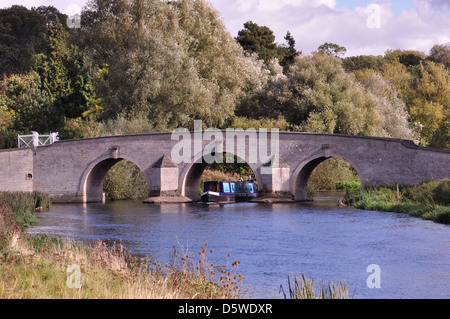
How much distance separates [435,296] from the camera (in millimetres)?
13281

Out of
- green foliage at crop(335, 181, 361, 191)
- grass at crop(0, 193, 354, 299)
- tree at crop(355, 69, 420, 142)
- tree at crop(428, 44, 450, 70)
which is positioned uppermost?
tree at crop(428, 44, 450, 70)

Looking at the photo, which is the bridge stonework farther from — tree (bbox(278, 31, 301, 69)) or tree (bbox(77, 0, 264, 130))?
tree (bbox(278, 31, 301, 69))

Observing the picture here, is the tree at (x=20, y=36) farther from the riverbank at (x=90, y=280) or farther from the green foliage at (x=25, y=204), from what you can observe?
the riverbank at (x=90, y=280)

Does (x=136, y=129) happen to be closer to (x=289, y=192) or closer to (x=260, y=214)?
(x=289, y=192)

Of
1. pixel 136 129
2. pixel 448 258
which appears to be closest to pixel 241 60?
pixel 136 129

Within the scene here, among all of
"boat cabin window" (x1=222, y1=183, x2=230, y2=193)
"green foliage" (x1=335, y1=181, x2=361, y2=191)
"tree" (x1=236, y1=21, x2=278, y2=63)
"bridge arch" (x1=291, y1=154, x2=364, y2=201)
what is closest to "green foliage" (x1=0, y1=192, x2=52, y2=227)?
"boat cabin window" (x1=222, y1=183, x2=230, y2=193)

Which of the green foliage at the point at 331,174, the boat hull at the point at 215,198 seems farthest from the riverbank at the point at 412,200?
the green foliage at the point at 331,174

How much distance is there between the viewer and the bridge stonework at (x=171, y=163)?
34.5 m

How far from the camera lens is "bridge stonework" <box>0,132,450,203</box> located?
113 ft

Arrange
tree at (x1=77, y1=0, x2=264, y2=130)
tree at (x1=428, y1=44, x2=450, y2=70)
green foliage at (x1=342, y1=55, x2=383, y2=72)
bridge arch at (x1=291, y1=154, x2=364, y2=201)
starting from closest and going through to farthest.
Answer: bridge arch at (x1=291, y1=154, x2=364, y2=201) → tree at (x1=77, y1=0, x2=264, y2=130) → tree at (x1=428, y1=44, x2=450, y2=70) → green foliage at (x1=342, y1=55, x2=383, y2=72)

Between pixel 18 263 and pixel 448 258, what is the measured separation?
422 inches

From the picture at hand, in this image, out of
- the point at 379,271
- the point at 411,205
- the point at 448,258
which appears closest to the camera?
the point at 379,271

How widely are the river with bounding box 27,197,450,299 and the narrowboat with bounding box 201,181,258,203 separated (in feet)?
15.2

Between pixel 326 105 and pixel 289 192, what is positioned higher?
pixel 326 105
